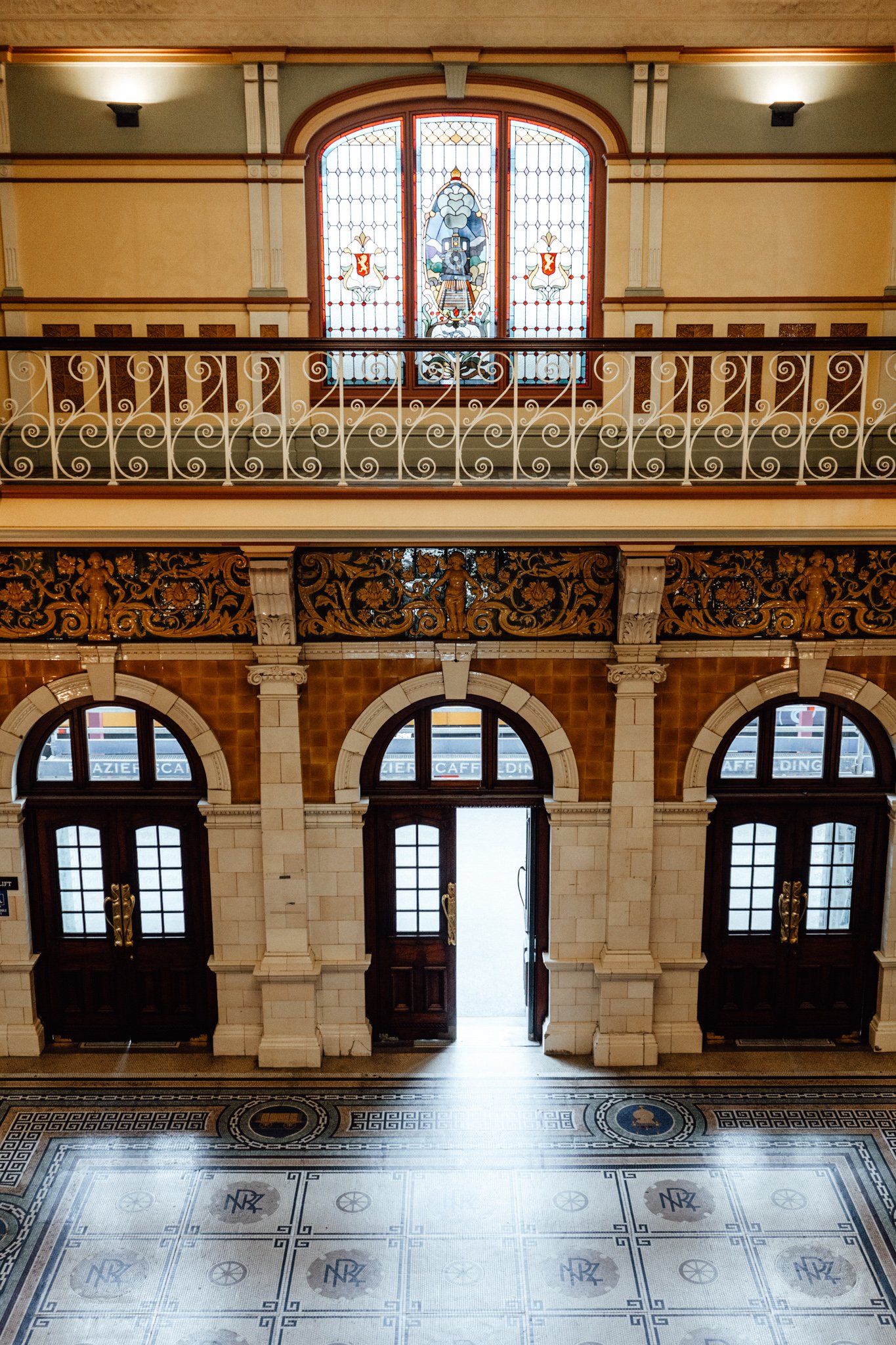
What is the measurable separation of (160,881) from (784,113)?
7.30 metres

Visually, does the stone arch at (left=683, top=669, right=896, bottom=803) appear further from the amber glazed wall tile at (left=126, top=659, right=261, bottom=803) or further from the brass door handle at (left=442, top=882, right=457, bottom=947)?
the amber glazed wall tile at (left=126, top=659, right=261, bottom=803)

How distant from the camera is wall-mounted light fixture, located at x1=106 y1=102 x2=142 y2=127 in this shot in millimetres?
7844

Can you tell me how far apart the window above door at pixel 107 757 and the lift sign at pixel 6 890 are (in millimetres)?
680

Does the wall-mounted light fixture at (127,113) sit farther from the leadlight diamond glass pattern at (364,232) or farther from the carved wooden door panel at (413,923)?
the carved wooden door panel at (413,923)

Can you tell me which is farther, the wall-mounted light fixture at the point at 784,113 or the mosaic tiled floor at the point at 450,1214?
the wall-mounted light fixture at the point at 784,113

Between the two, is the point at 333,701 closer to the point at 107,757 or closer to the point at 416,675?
the point at 416,675

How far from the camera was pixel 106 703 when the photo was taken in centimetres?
816

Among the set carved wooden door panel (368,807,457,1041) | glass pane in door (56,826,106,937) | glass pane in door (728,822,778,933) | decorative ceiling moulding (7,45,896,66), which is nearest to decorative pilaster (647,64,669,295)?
decorative ceiling moulding (7,45,896,66)

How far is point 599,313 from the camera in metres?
8.21

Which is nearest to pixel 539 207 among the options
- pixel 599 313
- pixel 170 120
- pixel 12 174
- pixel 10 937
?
pixel 599 313

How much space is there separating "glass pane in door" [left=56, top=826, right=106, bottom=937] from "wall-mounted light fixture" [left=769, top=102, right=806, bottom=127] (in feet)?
23.8

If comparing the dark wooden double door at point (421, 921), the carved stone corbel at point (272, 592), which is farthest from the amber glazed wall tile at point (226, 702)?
the dark wooden double door at point (421, 921)

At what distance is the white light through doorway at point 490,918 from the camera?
9680 mm

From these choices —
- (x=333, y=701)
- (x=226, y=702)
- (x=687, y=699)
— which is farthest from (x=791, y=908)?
(x=226, y=702)
